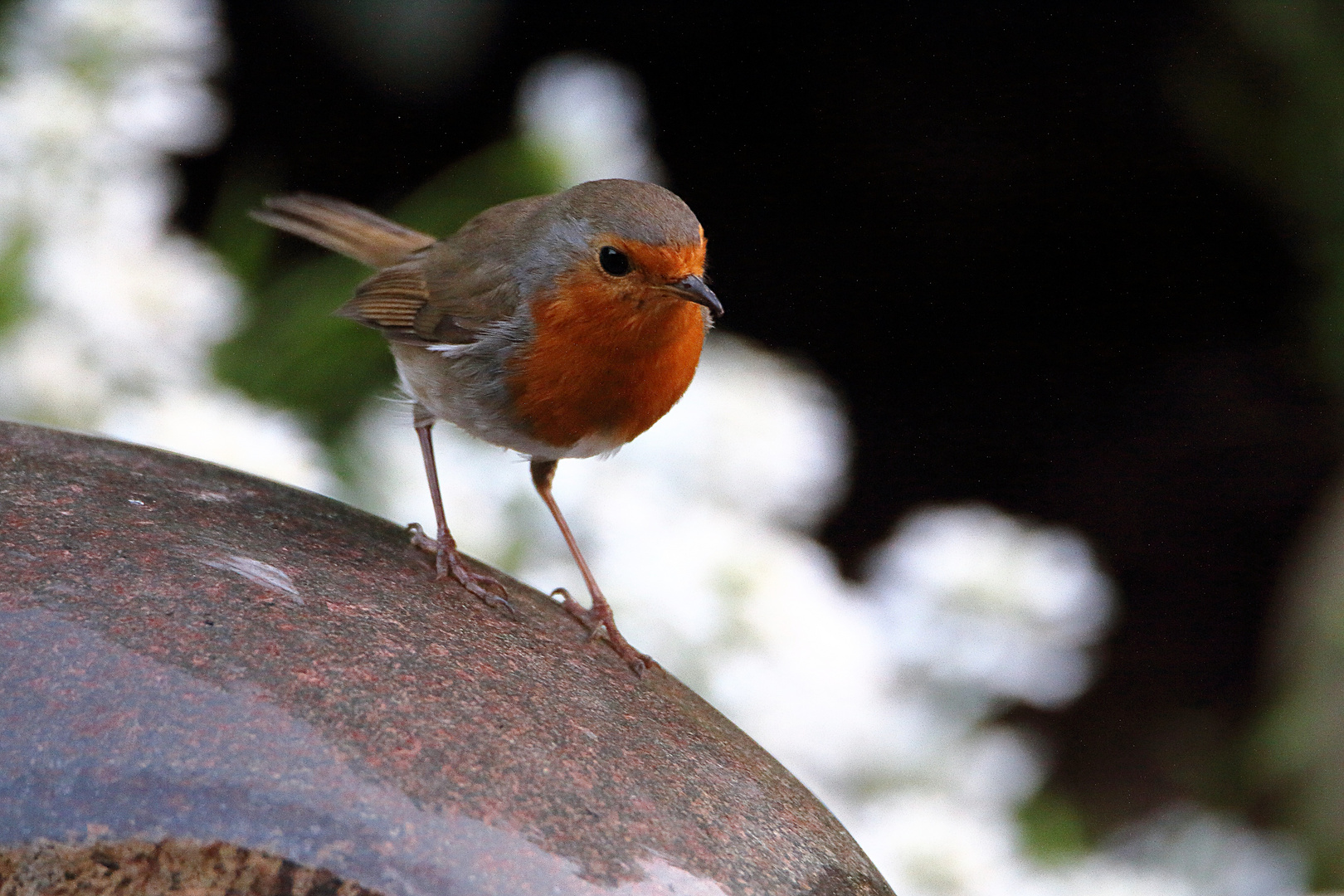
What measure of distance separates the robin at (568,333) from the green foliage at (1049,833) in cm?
137

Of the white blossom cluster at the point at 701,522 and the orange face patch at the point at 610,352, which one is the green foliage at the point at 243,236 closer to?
the white blossom cluster at the point at 701,522

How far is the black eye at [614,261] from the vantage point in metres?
2.20

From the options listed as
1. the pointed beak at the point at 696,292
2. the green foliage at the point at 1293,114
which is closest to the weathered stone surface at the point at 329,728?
the pointed beak at the point at 696,292

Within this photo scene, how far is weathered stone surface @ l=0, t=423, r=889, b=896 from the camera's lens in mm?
1410

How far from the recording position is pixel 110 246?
120 inches

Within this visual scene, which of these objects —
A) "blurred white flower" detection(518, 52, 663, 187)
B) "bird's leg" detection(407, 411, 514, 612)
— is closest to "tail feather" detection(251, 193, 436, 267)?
"blurred white flower" detection(518, 52, 663, 187)

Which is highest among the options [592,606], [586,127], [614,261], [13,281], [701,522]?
[586,127]

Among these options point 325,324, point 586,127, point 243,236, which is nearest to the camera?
point 586,127

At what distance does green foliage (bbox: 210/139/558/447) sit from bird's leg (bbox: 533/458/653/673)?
1001 millimetres

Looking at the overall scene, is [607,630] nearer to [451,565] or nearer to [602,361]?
[451,565]

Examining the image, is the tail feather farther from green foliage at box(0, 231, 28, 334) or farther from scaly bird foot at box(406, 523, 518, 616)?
scaly bird foot at box(406, 523, 518, 616)

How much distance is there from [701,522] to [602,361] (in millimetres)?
741

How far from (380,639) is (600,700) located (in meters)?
0.31

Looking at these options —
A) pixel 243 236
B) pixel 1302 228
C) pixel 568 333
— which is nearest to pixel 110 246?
pixel 243 236
